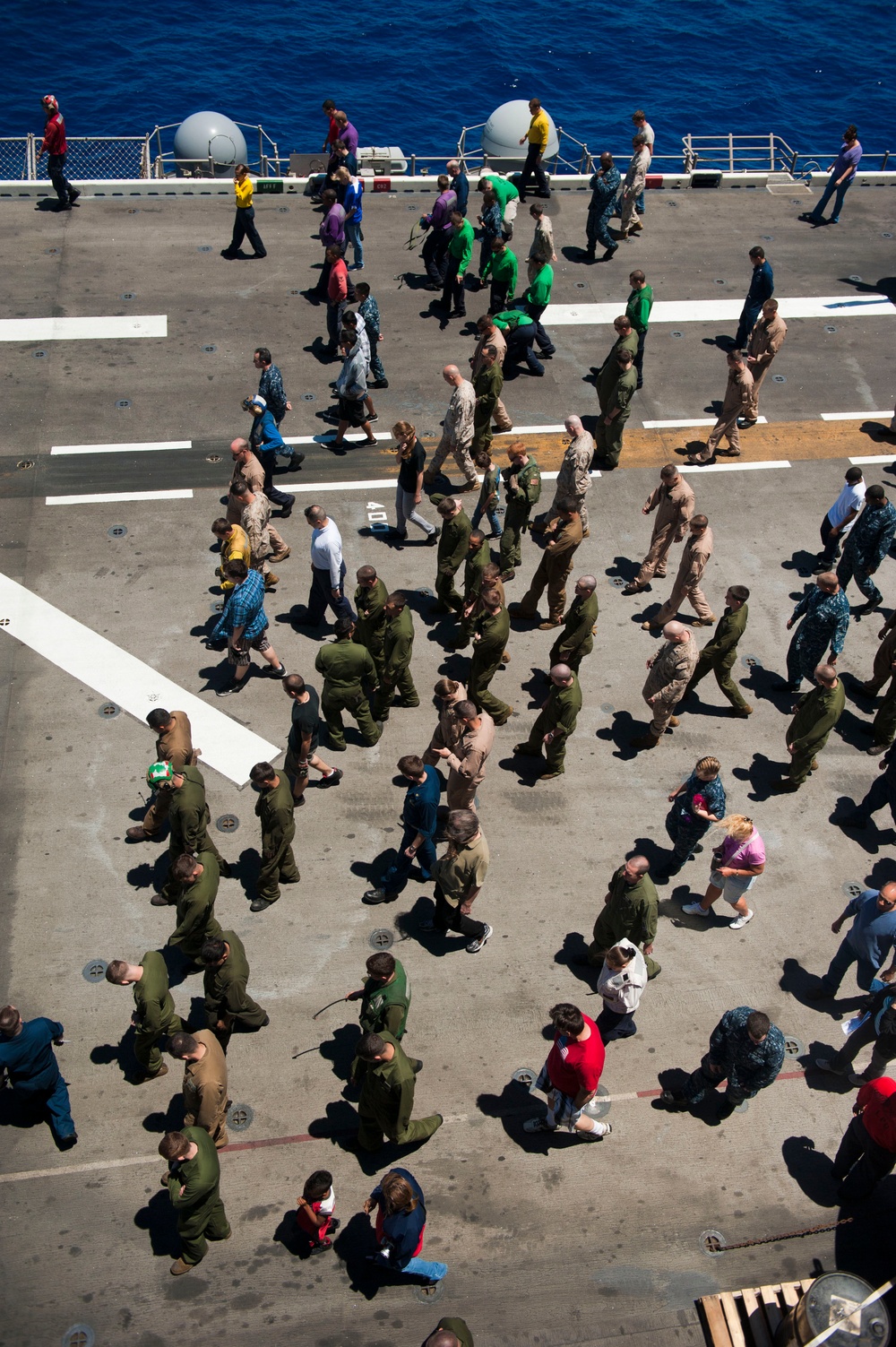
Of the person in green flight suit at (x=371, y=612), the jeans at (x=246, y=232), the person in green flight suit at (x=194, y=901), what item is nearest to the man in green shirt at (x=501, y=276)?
the jeans at (x=246, y=232)

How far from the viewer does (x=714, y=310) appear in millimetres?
19234

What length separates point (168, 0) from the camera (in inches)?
1748

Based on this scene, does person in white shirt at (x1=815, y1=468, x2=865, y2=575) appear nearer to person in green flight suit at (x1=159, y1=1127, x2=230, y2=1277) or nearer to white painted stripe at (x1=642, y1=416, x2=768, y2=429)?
white painted stripe at (x1=642, y1=416, x2=768, y2=429)

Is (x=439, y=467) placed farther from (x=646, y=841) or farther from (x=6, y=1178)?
(x=6, y=1178)

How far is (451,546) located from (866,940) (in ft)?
19.3

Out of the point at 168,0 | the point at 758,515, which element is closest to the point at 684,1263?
the point at 758,515

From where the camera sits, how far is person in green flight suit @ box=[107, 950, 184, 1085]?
8703mm

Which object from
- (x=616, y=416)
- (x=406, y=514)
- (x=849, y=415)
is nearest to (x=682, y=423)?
(x=616, y=416)

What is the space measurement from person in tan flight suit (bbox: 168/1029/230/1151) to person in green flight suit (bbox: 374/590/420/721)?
4.37 m

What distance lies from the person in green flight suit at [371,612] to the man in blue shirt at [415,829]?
6.32 feet

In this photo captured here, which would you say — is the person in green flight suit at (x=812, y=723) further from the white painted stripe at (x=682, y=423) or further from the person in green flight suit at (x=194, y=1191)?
the person in green flight suit at (x=194, y=1191)

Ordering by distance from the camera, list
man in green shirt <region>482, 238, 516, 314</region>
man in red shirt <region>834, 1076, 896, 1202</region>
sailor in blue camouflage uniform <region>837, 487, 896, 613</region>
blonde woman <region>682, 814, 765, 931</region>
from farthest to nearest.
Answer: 1. man in green shirt <region>482, 238, 516, 314</region>
2. sailor in blue camouflage uniform <region>837, 487, 896, 613</region>
3. blonde woman <region>682, 814, 765, 931</region>
4. man in red shirt <region>834, 1076, 896, 1202</region>

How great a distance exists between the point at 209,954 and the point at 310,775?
128 inches

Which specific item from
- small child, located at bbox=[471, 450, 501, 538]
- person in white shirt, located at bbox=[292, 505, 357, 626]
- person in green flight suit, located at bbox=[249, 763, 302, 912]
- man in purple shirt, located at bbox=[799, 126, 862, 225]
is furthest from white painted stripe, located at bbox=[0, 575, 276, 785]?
man in purple shirt, located at bbox=[799, 126, 862, 225]
